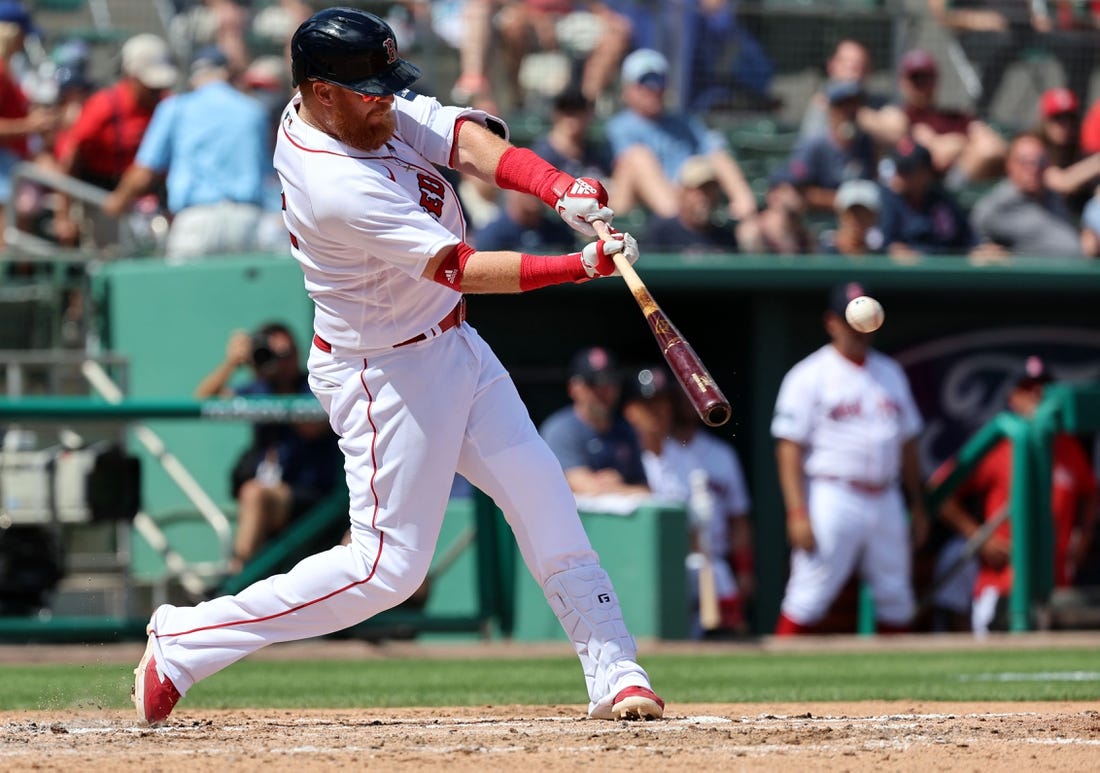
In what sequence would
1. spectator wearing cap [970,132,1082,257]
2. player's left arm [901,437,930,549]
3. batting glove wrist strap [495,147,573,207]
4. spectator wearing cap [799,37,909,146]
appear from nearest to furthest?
batting glove wrist strap [495,147,573,207] → player's left arm [901,437,930,549] → spectator wearing cap [970,132,1082,257] → spectator wearing cap [799,37,909,146]

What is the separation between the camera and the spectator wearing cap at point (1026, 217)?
1019 centimetres

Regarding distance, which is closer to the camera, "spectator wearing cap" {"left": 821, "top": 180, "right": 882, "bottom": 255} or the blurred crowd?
the blurred crowd

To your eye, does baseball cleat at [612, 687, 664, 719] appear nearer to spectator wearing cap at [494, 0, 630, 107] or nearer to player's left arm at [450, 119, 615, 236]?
player's left arm at [450, 119, 615, 236]

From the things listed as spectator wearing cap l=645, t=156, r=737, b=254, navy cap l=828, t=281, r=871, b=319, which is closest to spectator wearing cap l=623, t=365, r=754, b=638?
spectator wearing cap l=645, t=156, r=737, b=254

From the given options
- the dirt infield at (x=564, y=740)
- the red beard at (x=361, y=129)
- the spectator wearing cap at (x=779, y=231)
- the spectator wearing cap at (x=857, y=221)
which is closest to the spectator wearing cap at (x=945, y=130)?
the spectator wearing cap at (x=857, y=221)

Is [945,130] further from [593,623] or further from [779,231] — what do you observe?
[593,623]

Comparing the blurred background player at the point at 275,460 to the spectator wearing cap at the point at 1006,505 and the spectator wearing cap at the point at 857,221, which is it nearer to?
the spectator wearing cap at the point at 857,221

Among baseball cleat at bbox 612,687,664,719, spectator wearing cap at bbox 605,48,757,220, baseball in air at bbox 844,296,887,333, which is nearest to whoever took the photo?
baseball cleat at bbox 612,687,664,719

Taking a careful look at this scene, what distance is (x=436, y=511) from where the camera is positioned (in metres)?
4.39

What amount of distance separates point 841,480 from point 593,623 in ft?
15.3

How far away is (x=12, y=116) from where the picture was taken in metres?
9.81

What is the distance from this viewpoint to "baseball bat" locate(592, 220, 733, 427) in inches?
157

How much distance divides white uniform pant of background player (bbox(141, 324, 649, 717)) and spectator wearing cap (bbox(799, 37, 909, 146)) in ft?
20.6

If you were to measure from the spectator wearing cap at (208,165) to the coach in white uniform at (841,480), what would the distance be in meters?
2.88
